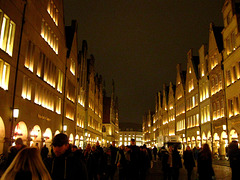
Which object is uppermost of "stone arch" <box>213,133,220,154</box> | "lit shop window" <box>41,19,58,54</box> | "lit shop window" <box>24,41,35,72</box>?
"lit shop window" <box>41,19,58,54</box>

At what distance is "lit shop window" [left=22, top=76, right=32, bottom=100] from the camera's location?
25.0m

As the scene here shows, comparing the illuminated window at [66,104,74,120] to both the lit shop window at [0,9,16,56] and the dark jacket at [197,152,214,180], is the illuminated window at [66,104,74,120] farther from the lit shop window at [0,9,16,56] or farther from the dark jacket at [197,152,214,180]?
the dark jacket at [197,152,214,180]

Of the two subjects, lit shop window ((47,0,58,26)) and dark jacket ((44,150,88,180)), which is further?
lit shop window ((47,0,58,26))

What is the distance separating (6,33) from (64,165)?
735 inches

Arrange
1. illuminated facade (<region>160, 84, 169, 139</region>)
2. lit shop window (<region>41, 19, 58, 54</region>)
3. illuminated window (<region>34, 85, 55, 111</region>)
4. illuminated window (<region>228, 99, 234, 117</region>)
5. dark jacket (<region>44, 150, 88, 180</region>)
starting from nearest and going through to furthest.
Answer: dark jacket (<region>44, 150, 88, 180</region>)
illuminated window (<region>34, 85, 55, 111</region>)
lit shop window (<region>41, 19, 58, 54</region>)
illuminated window (<region>228, 99, 234, 117</region>)
illuminated facade (<region>160, 84, 169, 139</region>)

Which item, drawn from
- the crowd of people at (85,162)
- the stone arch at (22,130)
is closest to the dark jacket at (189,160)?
the crowd of people at (85,162)

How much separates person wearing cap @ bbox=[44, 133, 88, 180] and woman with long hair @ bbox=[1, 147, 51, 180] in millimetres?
723

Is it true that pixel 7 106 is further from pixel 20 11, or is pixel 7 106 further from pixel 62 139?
pixel 62 139

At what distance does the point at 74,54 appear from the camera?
46.8 meters

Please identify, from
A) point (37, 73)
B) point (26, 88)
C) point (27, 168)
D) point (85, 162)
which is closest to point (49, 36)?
point (37, 73)

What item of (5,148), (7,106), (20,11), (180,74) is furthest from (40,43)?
(180,74)

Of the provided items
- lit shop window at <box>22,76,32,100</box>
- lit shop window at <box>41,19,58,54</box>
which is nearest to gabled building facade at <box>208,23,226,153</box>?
lit shop window at <box>41,19,58,54</box>

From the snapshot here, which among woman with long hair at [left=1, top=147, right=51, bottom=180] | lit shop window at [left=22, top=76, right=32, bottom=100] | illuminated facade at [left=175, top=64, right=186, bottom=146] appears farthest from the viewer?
illuminated facade at [left=175, top=64, right=186, bottom=146]

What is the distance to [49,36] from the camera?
3297 centimetres
